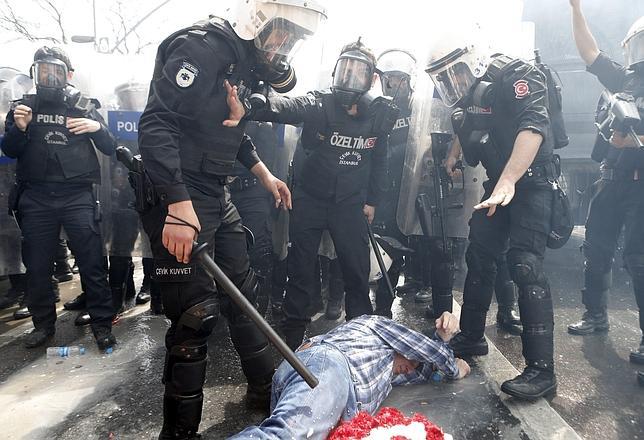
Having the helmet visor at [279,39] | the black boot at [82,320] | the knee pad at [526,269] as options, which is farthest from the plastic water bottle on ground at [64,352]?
the knee pad at [526,269]

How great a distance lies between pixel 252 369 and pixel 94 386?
1.04 m

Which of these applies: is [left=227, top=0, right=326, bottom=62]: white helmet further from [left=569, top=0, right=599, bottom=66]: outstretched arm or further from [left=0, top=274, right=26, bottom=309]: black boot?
[left=0, top=274, right=26, bottom=309]: black boot

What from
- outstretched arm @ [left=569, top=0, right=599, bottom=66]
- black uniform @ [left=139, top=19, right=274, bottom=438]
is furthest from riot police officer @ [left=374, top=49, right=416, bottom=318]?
black uniform @ [left=139, top=19, right=274, bottom=438]

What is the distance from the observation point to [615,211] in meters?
3.61

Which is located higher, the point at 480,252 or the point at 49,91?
the point at 49,91

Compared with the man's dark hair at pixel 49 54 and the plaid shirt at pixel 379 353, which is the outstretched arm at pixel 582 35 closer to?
the plaid shirt at pixel 379 353

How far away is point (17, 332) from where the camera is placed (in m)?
3.69

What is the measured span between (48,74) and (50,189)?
875 millimetres

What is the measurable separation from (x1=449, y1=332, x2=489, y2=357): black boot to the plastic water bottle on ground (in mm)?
2601

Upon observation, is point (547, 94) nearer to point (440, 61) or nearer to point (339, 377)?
point (440, 61)

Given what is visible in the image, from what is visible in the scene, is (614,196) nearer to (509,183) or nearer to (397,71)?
(509,183)

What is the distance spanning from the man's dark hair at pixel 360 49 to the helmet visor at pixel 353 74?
0.07 meters

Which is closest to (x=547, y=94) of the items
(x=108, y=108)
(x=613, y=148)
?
(x=613, y=148)

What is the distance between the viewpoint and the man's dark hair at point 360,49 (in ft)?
10.2
